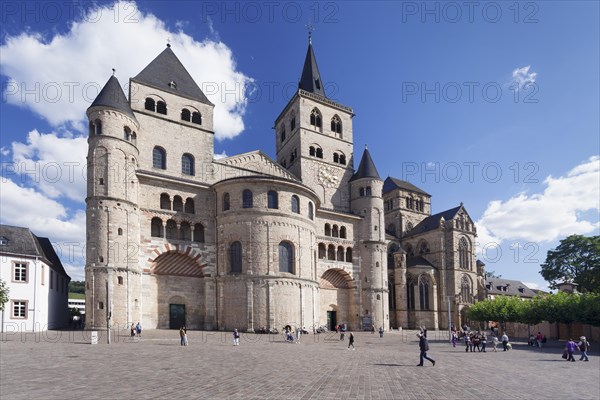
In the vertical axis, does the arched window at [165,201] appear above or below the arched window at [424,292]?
above

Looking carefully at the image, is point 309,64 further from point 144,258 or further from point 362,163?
point 144,258

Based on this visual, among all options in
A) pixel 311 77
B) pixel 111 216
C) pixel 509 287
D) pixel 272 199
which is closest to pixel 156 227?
pixel 111 216

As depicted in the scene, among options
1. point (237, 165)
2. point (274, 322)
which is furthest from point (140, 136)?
point (274, 322)

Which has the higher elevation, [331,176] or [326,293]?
[331,176]

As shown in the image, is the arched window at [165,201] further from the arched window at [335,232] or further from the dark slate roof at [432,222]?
the dark slate roof at [432,222]

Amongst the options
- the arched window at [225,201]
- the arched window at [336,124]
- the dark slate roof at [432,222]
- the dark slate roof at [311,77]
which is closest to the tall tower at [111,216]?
the arched window at [225,201]

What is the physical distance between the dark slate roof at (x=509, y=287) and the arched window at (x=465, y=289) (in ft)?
71.5

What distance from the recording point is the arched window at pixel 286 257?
132ft

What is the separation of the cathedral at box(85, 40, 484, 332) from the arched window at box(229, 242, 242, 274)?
3.6 inches

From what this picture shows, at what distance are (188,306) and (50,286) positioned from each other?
1320 centimetres

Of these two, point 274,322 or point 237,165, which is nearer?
point 274,322

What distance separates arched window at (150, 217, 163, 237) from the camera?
38703mm

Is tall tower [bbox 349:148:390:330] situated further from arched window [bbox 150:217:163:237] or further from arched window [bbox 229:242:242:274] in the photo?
arched window [bbox 150:217:163:237]

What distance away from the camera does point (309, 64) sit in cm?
6525
